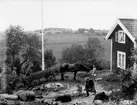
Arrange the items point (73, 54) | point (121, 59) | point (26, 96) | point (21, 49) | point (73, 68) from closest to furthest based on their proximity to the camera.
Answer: point (26, 96), point (73, 68), point (21, 49), point (73, 54), point (121, 59)

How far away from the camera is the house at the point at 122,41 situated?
3.93m

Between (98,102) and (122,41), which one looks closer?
(98,102)

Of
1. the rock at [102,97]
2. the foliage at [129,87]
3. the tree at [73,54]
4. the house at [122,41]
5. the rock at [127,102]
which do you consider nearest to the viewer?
the rock at [127,102]

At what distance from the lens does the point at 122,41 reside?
4375 millimetres

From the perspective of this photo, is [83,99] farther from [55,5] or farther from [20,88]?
[55,5]

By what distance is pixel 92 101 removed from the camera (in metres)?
2.93

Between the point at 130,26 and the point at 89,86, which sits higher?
the point at 130,26

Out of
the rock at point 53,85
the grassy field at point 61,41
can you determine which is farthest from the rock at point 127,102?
the grassy field at point 61,41

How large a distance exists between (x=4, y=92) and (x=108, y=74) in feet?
5.88

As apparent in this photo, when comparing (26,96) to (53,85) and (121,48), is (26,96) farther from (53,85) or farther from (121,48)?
(121,48)

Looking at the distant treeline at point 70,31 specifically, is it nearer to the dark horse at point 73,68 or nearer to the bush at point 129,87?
the dark horse at point 73,68

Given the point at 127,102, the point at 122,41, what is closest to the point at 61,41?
the point at 122,41

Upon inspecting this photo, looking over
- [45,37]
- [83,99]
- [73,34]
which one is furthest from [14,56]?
[83,99]

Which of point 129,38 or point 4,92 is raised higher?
point 129,38
